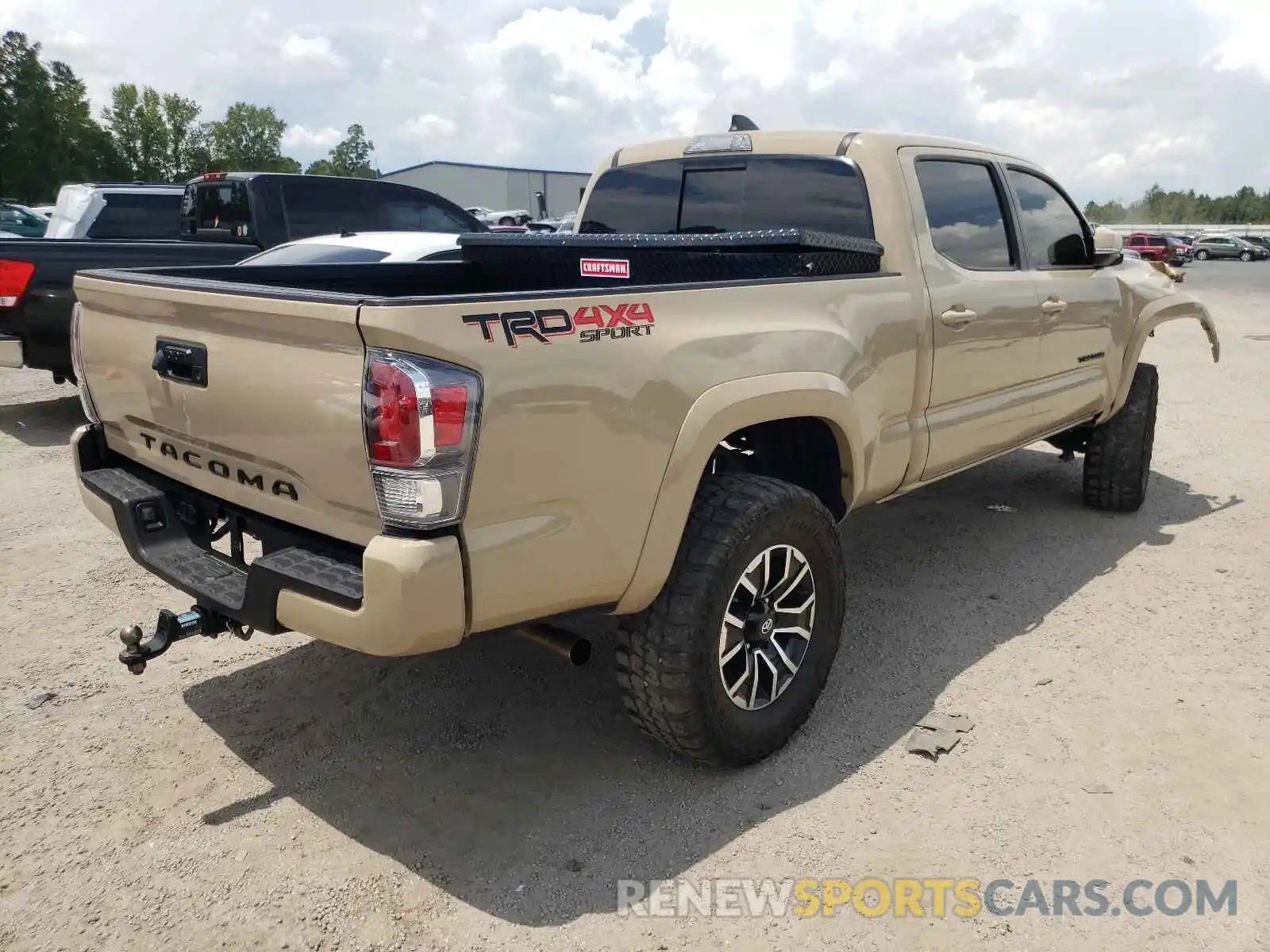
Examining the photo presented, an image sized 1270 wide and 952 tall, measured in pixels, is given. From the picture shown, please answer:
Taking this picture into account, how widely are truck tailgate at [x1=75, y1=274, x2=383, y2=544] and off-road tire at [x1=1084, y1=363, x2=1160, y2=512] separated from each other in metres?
4.57

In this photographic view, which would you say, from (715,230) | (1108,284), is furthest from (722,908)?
(1108,284)

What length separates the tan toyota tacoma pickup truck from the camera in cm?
223

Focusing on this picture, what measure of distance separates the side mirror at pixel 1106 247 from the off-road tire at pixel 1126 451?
0.76m

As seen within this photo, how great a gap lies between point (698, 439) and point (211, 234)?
6931 mm

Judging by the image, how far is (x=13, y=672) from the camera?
3.65 m

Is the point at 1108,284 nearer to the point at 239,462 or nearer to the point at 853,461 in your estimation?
the point at 853,461

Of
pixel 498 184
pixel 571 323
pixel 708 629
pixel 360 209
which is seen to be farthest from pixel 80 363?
pixel 498 184

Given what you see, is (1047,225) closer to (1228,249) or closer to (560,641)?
(560,641)

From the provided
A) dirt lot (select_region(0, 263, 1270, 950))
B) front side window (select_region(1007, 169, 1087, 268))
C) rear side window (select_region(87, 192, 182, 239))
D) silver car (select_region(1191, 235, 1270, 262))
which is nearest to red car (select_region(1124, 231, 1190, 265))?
silver car (select_region(1191, 235, 1270, 262))

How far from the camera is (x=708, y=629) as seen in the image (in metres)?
2.73

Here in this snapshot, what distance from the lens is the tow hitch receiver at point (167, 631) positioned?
8.72 feet

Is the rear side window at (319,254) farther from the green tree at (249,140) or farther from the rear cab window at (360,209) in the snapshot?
the green tree at (249,140)

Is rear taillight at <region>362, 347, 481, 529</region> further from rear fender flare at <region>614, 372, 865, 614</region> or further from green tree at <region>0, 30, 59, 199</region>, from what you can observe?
green tree at <region>0, 30, 59, 199</region>

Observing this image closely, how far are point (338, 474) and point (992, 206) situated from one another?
3251 millimetres
